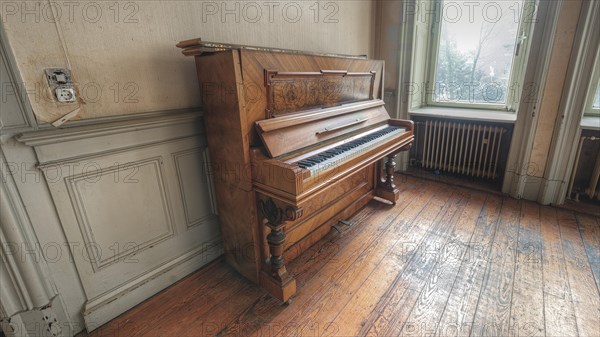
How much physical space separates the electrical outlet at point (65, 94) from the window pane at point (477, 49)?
3440 millimetres

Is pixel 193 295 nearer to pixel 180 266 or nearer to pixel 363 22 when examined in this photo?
pixel 180 266

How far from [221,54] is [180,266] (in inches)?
50.6

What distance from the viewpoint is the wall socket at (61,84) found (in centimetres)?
118

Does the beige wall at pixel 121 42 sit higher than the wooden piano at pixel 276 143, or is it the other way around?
the beige wall at pixel 121 42

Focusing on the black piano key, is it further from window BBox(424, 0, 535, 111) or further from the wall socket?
window BBox(424, 0, 535, 111)

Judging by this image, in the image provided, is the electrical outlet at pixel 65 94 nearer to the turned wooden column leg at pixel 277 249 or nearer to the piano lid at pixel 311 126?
the piano lid at pixel 311 126

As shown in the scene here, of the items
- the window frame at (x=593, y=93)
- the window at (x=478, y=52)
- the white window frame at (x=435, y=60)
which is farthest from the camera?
the window at (x=478, y=52)

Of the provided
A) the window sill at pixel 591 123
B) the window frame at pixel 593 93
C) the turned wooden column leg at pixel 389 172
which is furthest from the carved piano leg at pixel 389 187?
the window frame at pixel 593 93

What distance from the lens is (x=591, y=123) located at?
2.37m

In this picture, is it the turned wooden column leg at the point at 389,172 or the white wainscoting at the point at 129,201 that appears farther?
the turned wooden column leg at the point at 389,172

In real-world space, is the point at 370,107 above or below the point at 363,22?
below

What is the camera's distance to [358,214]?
2.50m

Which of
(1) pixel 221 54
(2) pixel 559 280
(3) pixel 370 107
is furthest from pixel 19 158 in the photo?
(2) pixel 559 280

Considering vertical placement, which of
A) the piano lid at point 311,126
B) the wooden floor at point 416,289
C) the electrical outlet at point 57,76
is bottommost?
the wooden floor at point 416,289
